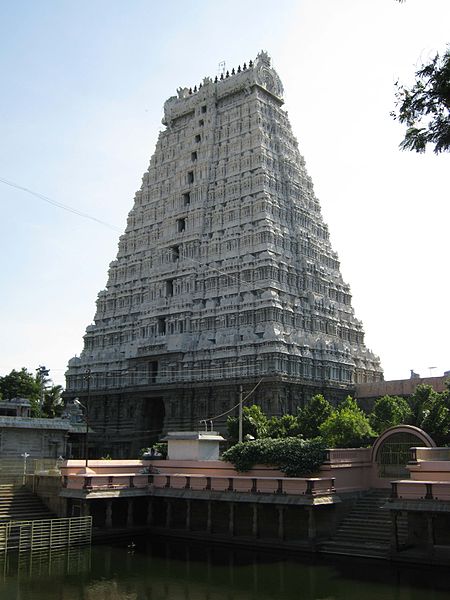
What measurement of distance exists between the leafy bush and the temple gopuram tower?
2563 cm

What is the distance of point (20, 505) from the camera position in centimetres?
4128

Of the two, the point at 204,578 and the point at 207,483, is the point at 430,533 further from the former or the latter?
the point at 207,483

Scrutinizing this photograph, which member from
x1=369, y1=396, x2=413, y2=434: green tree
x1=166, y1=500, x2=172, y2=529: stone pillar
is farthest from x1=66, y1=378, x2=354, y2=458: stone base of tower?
x1=166, y1=500, x2=172, y2=529: stone pillar

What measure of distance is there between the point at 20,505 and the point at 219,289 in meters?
38.4

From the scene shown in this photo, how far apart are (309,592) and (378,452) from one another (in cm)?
1396

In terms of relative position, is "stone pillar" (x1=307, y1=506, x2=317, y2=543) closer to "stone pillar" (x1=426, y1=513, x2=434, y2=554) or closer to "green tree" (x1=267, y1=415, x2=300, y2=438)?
"stone pillar" (x1=426, y1=513, x2=434, y2=554)

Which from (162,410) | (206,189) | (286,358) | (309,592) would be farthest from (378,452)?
(206,189)

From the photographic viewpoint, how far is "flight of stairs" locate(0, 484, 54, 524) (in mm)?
40062

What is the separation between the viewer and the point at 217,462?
4141 cm

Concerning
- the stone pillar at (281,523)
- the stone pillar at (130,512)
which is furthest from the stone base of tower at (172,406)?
the stone pillar at (281,523)

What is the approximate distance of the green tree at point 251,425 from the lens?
52562 mm

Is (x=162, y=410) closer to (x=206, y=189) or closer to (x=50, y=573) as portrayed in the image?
(x=206, y=189)

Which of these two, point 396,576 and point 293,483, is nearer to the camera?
point 396,576

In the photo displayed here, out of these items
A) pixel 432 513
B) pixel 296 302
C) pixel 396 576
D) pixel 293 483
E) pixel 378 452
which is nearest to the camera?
pixel 396 576
